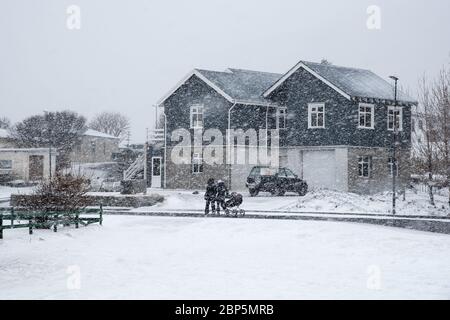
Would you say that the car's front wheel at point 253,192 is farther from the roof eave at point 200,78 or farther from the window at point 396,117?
the window at point 396,117

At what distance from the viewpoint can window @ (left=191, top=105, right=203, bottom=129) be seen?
140 ft

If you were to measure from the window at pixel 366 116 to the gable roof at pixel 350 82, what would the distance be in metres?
0.64

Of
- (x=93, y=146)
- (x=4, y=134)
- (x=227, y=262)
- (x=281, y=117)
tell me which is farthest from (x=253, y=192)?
(x=93, y=146)

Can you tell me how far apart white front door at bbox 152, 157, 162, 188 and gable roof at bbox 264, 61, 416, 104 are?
343 inches

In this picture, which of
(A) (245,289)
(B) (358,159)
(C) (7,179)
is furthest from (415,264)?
(C) (7,179)

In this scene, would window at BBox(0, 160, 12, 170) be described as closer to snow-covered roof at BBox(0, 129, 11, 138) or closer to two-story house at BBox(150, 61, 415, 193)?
snow-covered roof at BBox(0, 129, 11, 138)

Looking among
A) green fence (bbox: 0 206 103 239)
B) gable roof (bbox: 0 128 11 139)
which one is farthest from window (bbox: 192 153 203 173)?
gable roof (bbox: 0 128 11 139)

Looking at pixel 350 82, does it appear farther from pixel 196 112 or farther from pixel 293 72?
pixel 196 112

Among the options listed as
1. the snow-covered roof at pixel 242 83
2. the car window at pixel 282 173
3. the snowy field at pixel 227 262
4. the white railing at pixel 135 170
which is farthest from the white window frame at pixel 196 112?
the snowy field at pixel 227 262

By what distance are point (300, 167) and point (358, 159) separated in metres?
3.59

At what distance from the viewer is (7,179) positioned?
177 ft
